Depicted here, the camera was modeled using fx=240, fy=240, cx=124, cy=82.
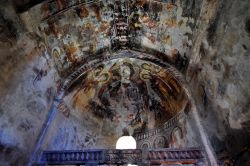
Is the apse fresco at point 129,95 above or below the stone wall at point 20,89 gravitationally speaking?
above

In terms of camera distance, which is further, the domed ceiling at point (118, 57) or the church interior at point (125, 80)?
the domed ceiling at point (118, 57)

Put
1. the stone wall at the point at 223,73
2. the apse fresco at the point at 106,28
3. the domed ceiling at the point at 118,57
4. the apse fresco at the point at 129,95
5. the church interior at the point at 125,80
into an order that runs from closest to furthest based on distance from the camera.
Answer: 1. the stone wall at the point at 223,73
2. the church interior at the point at 125,80
3. the apse fresco at the point at 106,28
4. the domed ceiling at the point at 118,57
5. the apse fresco at the point at 129,95

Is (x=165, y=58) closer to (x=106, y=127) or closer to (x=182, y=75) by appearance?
(x=182, y=75)

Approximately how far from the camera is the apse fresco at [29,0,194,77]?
801cm

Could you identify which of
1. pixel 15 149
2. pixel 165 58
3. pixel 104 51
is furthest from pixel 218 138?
pixel 15 149

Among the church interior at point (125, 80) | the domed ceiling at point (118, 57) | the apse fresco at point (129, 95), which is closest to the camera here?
the church interior at point (125, 80)

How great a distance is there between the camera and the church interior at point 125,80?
21.9ft

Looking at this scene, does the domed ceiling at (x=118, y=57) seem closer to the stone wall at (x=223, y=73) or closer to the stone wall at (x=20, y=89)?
the stone wall at (x=20, y=89)

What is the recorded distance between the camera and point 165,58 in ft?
31.7

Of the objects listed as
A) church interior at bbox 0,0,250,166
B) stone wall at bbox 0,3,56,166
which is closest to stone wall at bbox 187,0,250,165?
church interior at bbox 0,0,250,166

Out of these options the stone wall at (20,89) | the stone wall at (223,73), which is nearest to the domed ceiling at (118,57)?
the stone wall at (20,89)

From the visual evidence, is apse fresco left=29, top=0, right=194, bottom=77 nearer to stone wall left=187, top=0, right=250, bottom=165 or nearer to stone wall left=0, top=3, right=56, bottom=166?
stone wall left=0, top=3, right=56, bottom=166

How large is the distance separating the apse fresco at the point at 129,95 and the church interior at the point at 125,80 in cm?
5

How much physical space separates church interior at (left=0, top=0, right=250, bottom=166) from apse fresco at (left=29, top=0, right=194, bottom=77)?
38 mm
